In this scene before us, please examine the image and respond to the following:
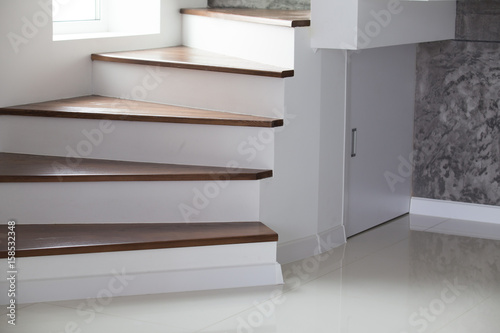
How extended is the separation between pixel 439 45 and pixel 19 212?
2.16 metres

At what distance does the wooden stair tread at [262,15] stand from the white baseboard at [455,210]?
116cm

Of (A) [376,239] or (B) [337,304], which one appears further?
(A) [376,239]

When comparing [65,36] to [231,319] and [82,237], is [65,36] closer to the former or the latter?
[82,237]

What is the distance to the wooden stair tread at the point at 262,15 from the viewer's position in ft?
10.6

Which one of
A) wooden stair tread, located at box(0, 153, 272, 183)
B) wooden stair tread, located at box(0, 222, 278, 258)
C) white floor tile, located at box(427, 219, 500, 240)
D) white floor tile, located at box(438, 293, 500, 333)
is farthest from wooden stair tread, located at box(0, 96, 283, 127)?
white floor tile, located at box(427, 219, 500, 240)

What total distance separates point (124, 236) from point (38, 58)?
3.20ft

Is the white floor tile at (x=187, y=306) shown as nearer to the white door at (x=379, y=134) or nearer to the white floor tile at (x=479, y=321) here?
the white floor tile at (x=479, y=321)

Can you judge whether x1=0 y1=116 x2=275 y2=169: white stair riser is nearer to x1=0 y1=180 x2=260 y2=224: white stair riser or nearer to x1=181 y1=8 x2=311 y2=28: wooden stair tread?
x1=0 y1=180 x2=260 y2=224: white stair riser

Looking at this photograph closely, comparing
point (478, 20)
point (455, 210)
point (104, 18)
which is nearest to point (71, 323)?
point (104, 18)

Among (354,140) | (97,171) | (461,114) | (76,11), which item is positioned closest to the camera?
(97,171)

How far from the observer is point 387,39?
3.39 metres

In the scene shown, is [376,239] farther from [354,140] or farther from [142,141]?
[142,141]

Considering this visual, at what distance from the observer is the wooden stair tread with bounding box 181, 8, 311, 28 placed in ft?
10.6

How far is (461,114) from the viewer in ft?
13.2
